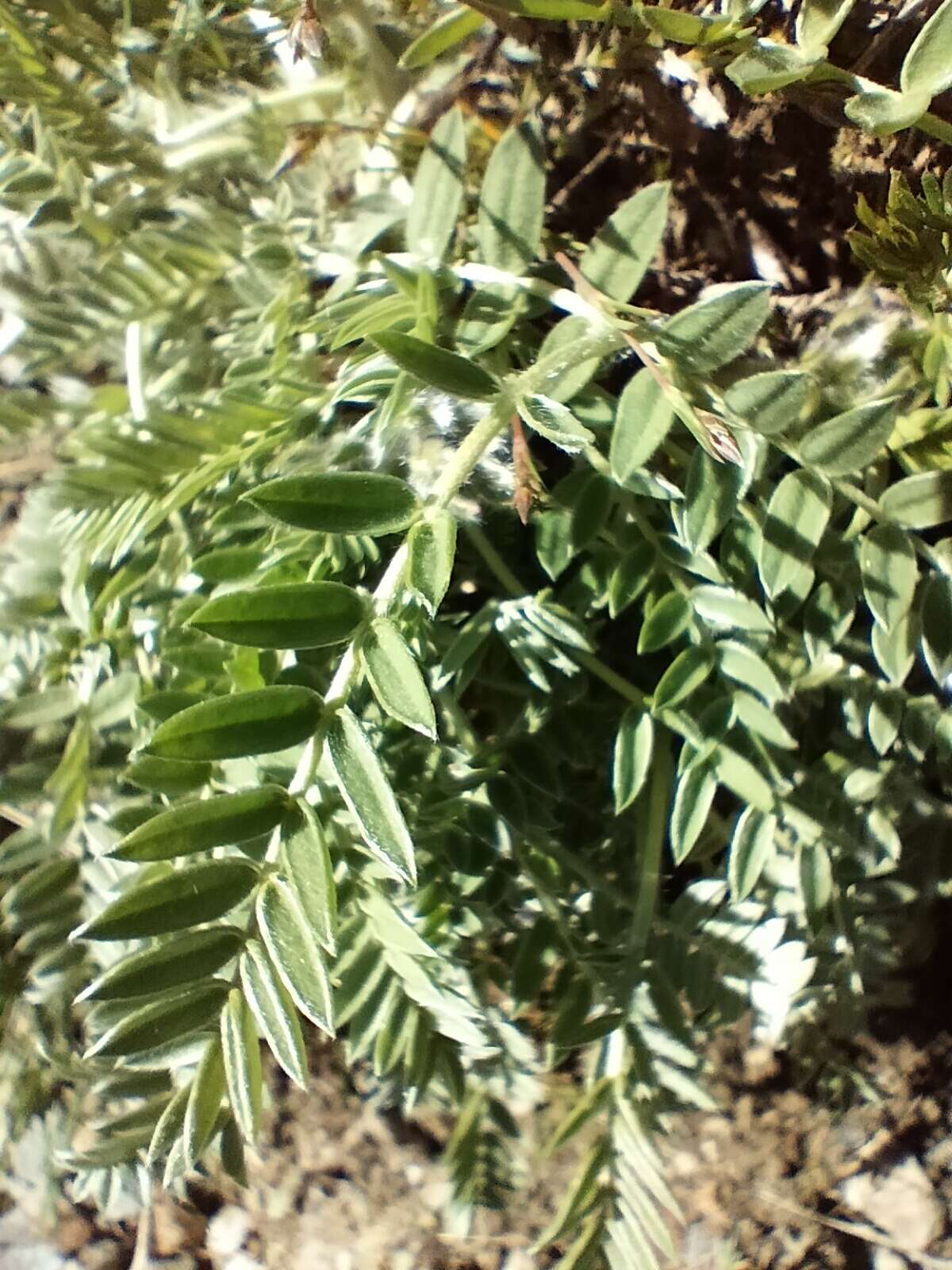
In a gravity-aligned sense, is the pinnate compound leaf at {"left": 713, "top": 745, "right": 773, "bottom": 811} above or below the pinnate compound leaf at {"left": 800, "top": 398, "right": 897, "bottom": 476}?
below

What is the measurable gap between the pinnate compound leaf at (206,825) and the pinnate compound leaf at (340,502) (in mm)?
189

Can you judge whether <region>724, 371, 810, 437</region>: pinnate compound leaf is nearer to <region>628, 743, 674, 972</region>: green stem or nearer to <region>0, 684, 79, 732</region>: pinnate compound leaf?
<region>628, 743, 674, 972</region>: green stem

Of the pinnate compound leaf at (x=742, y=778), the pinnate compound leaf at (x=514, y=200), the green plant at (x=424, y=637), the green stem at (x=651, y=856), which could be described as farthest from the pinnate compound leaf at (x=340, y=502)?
the green stem at (x=651, y=856)

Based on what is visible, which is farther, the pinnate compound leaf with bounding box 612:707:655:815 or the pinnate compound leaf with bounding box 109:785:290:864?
the pinnate compound leaf with bounding box 612:707:655:815

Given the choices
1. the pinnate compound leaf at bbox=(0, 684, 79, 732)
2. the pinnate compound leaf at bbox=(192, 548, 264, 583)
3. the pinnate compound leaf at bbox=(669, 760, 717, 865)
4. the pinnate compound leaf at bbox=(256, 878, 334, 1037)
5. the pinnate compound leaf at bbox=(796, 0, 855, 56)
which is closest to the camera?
the pinnate compound leaf at bbox=(256, 878, 334, 1037)

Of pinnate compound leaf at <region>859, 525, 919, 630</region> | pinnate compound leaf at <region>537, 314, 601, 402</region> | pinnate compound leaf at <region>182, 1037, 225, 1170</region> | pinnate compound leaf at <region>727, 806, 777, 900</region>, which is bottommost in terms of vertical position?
pinnate compound leaf at <region>727, 806, 777, 900</region>

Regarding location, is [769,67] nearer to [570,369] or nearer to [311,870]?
[570,369]

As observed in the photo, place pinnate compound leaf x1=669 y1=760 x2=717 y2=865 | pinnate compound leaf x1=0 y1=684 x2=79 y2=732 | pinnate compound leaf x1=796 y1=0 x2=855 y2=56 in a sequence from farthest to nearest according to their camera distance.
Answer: pinnate compound leaf x1=0 y1=684 x2=79 y2=732, pinnate compound leaf x1=669 y1=760 x2=717 y2=865, pinnate compound leaf x1=796 y1=0 x2=855 y2=56

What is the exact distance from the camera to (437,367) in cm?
79

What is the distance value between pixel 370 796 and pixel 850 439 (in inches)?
18.7

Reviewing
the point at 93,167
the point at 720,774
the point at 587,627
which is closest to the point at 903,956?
the point at 720,774

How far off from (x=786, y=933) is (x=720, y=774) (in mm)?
288

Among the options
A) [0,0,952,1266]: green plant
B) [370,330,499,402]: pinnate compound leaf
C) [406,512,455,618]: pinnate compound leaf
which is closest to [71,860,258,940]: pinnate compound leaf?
[0,0,952,1266]: green plant

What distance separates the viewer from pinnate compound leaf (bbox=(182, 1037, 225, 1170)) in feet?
2.45
